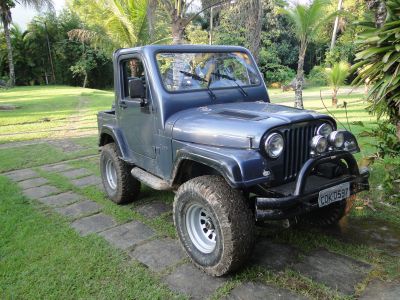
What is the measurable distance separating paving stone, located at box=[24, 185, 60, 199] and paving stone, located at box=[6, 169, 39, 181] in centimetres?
69

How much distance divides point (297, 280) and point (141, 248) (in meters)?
1.50

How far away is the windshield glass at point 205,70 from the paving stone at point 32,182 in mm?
3152

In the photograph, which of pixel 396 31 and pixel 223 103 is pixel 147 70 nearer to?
pixel 223 103

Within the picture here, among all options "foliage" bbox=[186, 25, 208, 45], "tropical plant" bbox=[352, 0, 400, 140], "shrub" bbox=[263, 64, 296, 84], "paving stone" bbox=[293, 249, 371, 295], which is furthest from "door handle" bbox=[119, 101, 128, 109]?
"shrub" bbox=[263, 64, 296, 84]

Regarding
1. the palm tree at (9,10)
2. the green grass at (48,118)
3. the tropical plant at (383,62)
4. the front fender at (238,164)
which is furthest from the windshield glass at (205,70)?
the palm tree at (9,10)

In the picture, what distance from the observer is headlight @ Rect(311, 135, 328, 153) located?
3.01 meters

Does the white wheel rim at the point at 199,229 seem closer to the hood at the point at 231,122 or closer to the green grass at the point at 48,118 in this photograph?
the hood at the point at 231,122

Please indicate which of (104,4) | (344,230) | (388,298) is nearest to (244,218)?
(388,298)

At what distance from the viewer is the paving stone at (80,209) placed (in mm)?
4461

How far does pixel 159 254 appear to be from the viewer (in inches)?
134

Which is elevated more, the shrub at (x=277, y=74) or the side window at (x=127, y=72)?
the side window at (x=127, y=72)

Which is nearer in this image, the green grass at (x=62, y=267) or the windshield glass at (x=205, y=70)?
the green grass at (x=62, y=267)

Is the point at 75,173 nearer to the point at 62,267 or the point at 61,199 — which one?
the point at 61,199

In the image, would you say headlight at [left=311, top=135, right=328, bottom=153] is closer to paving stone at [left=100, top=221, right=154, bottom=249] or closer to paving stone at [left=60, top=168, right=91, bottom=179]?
paving stone at [left=100, top=221, right=154, bottom=249]
